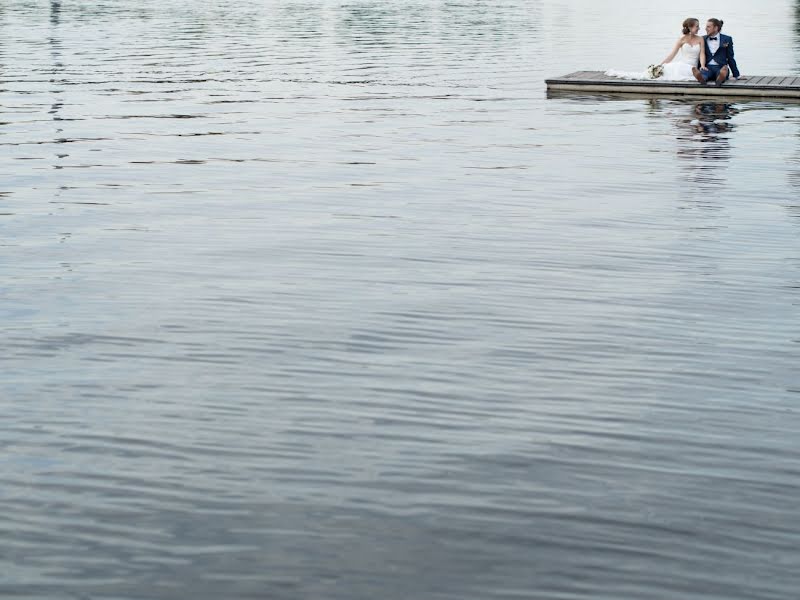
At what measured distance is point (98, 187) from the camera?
1620 cm

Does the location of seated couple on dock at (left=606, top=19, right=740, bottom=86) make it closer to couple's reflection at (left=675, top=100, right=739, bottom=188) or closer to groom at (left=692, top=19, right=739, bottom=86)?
groom at (left=692, top=19, right=739, bottom=86)

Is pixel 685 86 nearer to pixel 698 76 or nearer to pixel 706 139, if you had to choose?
pixel 698 76

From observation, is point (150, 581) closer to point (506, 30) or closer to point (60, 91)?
point (60, 91)

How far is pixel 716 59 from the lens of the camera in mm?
25750

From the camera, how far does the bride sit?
25797 mm

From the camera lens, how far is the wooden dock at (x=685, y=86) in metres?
26.0

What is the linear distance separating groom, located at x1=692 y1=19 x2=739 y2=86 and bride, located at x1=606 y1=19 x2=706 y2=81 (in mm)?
95

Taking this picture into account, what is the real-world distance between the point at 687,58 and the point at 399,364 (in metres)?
19.5

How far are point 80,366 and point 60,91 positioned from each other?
20.5 metres

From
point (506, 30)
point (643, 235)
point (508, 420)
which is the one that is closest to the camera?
point (508, 420)

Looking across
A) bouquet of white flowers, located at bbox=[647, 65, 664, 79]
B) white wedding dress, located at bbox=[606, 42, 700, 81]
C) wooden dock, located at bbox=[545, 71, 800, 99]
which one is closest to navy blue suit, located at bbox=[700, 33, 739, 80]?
wooden dock, located at bbox=[545, 71, 800, 99]

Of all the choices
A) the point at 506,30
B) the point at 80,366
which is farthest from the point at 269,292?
the point at 506,30

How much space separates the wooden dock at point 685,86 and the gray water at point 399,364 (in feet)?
17.0

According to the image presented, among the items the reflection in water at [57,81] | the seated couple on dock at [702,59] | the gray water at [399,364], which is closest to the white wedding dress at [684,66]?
the seated couple on dock at [702,59]
